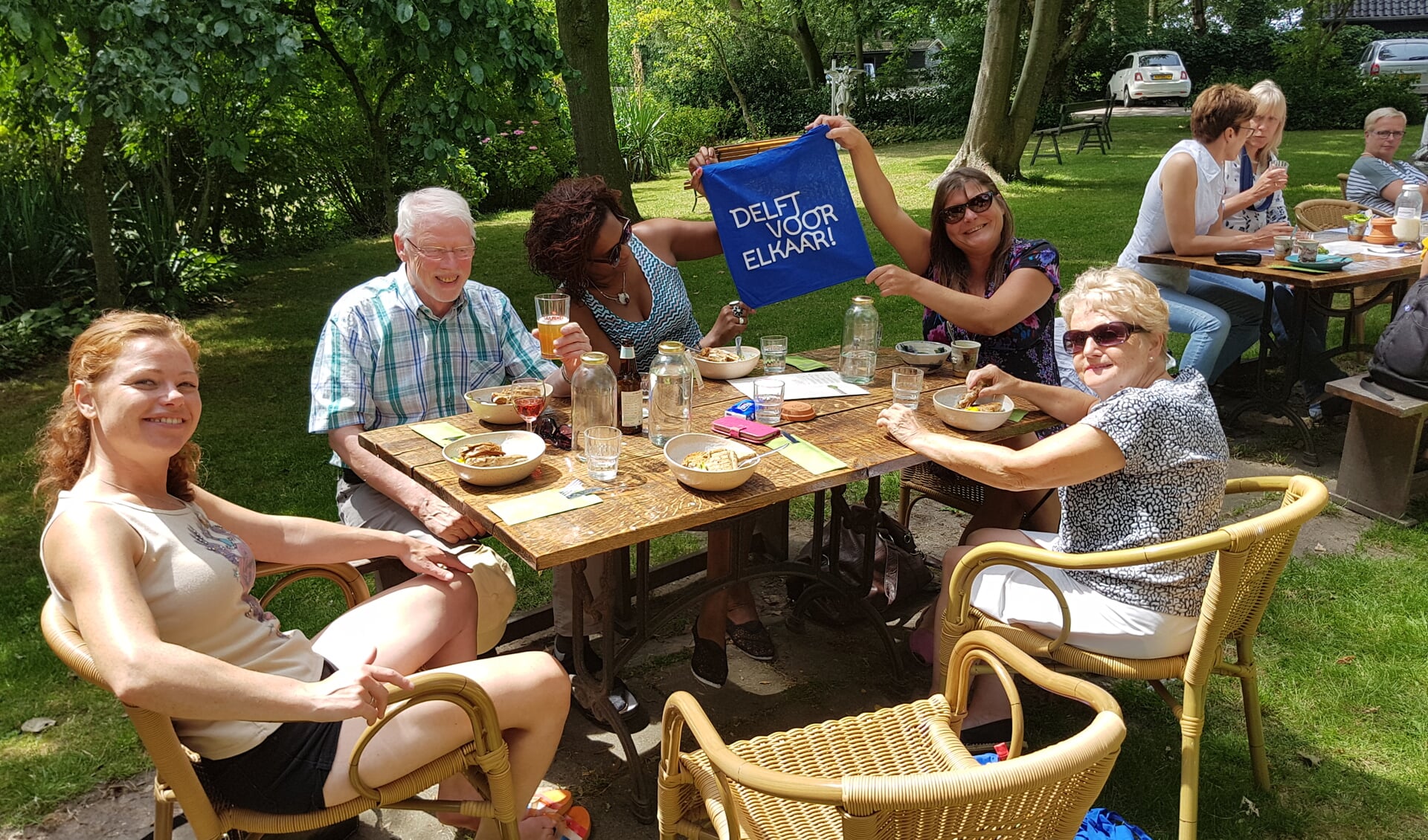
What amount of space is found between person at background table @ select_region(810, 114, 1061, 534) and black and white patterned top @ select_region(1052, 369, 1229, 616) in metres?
0.86

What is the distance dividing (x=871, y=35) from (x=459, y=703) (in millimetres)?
28283

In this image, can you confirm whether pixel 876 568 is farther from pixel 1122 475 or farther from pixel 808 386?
pixel 1122 475

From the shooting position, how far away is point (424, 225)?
10.2 feet

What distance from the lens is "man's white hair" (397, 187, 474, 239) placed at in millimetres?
3104

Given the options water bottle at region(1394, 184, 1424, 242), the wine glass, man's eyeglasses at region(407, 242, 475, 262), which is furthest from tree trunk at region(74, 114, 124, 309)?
water bottle at region(1394, 184, 1424, 242)

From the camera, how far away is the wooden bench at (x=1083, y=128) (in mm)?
17516

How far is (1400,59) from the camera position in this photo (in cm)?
2458

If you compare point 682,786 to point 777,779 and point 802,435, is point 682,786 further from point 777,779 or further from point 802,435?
point 802,435

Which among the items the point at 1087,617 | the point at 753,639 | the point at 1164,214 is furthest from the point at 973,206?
the point at 1164,214

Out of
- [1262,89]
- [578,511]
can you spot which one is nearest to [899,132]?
[1262,89]

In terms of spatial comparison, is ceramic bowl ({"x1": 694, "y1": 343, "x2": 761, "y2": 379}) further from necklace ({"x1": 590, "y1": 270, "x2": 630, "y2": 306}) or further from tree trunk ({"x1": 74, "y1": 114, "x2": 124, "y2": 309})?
tree trunk ({"x1": 74, "y1": 114, "x2": 124, "y2": 309})

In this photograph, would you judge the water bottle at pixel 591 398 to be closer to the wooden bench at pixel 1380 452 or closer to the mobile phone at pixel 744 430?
the mobile phone at pixel 744 430

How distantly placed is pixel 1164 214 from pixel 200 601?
503cm

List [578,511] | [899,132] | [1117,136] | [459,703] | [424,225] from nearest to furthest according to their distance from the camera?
[459,703] → [578,511] → [424,225] → [1117,136] → [899,132]
